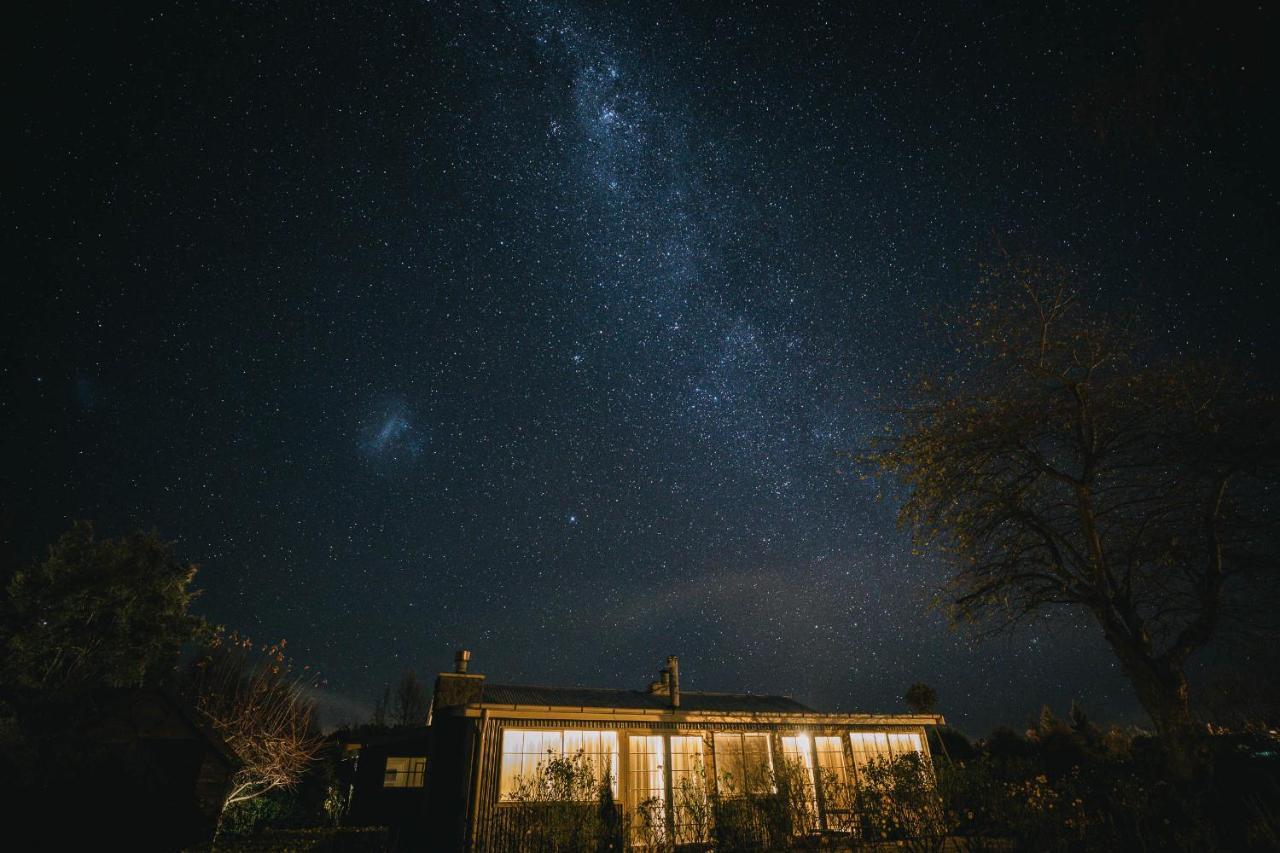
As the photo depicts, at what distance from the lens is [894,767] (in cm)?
762

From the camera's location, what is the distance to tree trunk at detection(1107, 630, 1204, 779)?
1010 cm

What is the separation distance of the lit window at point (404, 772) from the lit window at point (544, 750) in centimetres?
972

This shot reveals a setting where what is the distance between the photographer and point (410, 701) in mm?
63500

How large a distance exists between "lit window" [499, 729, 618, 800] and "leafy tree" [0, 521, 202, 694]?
13.0 metres

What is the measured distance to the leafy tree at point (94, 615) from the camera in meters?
15.9

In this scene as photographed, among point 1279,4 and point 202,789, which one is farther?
point 202,789

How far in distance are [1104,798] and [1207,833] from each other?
2079mm

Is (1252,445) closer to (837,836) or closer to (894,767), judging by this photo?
(894,767)

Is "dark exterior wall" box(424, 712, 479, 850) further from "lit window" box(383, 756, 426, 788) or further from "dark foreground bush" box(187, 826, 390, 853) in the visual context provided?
"lit window" box(383, 756, 426, 788)

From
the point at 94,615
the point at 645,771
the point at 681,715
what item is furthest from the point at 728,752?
the point at 94,615

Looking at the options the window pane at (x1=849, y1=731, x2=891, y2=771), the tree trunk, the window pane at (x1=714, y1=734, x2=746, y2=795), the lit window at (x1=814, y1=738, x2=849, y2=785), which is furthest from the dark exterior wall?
the tree trunk

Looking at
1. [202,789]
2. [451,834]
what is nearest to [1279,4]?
[451,834]

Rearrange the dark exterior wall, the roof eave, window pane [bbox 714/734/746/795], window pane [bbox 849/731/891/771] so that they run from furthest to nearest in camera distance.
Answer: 1. window pane [bbox 849/731/891/771]
2. window pane [bbox 714/734/746/795]
3. the roof eave
4. the dark exterior wall

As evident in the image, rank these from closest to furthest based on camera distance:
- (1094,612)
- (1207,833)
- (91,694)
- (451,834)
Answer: (1207,833)
(1094,612)
(451,834)
(91,694)
